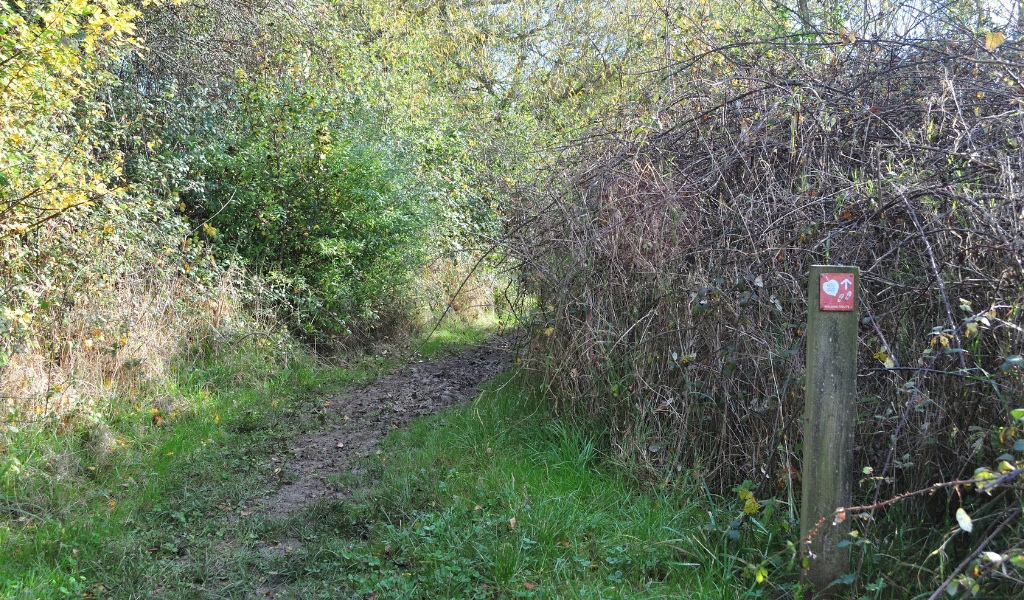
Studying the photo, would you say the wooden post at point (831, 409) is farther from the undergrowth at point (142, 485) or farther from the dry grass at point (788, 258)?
the undergrowth at point (142, 485)

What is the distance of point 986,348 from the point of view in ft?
11.0

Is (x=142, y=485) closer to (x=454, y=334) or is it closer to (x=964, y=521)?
(x=964, y=521)

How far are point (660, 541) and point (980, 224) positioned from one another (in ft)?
7.82

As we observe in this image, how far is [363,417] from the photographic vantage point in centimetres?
665

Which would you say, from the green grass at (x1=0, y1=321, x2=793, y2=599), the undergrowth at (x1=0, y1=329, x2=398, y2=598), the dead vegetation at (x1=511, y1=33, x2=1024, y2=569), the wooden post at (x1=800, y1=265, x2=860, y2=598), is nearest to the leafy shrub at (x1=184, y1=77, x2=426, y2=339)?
the undergrowth at (x1=0, y1=329, x2=398, y2=598)

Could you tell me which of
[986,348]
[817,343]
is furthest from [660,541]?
[986,348]

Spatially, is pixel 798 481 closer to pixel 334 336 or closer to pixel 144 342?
pixel 144 342

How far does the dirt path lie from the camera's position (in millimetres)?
4977

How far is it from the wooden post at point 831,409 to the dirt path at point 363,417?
126 inches

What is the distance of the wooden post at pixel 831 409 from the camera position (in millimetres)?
3051

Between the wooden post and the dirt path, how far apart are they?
3.20 meters

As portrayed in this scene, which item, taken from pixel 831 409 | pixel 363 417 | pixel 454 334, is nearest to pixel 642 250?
pixel 831 409

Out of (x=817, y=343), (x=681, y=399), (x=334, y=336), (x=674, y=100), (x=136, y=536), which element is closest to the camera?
(x=817, y=343)

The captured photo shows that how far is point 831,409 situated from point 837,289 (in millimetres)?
558
